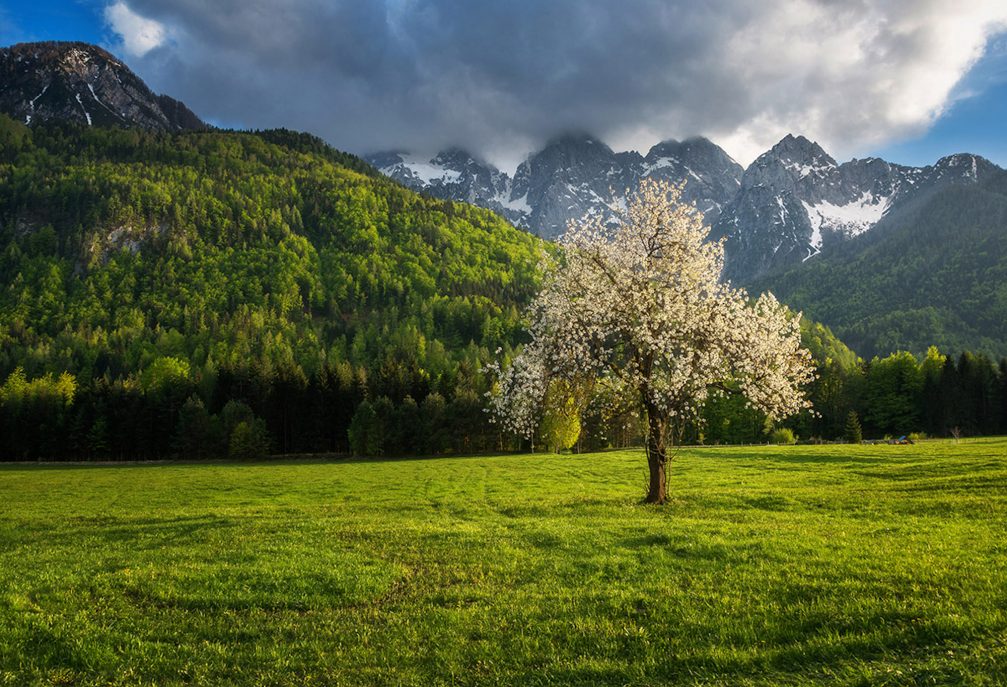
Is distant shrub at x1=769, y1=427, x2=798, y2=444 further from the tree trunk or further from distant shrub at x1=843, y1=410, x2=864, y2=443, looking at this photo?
the tree trunk

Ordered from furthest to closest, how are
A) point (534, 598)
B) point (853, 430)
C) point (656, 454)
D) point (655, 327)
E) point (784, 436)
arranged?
point (784, 436), point (853, 430), point (656, 454), point (655, 327), point (534, 598)

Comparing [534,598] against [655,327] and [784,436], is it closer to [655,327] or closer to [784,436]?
[655,327]

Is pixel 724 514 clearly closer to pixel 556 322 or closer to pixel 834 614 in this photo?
pixel 556 322

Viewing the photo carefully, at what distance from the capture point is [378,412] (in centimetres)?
10906

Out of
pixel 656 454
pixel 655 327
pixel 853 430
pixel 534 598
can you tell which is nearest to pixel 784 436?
pixel 853 430

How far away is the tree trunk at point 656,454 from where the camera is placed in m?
28.0

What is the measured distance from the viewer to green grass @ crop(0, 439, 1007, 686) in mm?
9477

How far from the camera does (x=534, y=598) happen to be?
13.1m

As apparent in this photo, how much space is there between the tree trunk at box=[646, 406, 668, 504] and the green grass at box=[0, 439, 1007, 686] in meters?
2.14

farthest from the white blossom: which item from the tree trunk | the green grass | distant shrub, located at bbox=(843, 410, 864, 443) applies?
distant shrub, located at bbox=(843, 410, 864, 443)

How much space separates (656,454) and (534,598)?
55.6ft

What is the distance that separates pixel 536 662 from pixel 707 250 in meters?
24.2

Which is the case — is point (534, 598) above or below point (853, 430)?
below

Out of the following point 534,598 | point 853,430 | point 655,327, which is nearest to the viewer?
point 534,598
